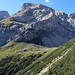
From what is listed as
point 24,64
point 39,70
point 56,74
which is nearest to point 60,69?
point 56,74

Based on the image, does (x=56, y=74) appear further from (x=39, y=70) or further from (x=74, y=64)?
(x=39, y=70)

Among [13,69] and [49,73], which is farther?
[13,69]

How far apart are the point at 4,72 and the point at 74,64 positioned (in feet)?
361

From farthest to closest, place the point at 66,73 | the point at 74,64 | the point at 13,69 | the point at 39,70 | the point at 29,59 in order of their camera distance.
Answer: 1. the point at 29,59
2. the point at 13,69
3. the point at 39,70
4. the point at 74,64
5. the point at 66,73

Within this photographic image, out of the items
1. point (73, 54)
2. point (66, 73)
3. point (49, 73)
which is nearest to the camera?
point (66, 73)

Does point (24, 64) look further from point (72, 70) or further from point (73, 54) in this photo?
point (72, 70)

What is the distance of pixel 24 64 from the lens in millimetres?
190000

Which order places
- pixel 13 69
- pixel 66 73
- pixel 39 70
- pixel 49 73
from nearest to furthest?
pixel 66 73
pixel 49 73
pixel 39 70
pixel 13 69

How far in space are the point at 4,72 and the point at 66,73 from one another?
11479cm

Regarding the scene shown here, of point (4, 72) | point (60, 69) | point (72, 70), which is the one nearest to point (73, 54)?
point (60, 69)

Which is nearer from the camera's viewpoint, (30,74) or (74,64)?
(74,64)

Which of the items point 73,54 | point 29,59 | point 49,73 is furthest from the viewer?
point 29,59

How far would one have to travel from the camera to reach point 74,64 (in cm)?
9569

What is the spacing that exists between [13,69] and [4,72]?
36.6ft
